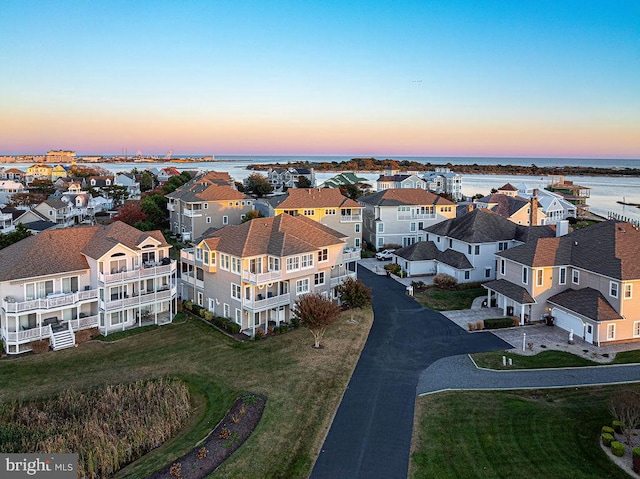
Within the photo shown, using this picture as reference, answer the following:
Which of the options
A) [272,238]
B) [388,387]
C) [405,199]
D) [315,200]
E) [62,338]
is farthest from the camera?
[405,199]

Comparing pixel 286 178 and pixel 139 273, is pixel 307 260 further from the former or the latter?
pixel 286 178

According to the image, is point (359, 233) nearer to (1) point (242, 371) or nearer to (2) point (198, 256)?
(2) point (198, 256)

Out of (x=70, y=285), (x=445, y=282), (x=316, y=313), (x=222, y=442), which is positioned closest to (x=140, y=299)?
(x=70, y=285)

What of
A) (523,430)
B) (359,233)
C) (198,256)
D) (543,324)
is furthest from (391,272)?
(523,430)

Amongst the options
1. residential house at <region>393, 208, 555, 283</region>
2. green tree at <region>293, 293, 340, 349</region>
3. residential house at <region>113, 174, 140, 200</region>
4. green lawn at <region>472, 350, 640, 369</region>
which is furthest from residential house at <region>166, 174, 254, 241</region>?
residential house at <region>113, 174, 140, 200</region>

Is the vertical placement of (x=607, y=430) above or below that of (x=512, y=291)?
below
